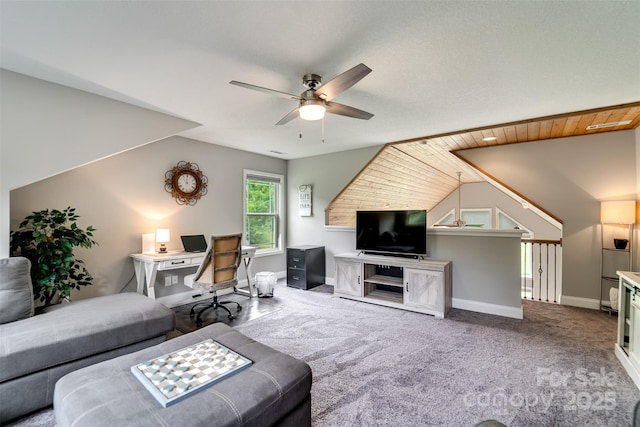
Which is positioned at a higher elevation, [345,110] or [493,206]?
[345,110]

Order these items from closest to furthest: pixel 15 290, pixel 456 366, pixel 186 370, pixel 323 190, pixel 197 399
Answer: pixel 197 399 < pixel 186 370 < pixel 15 290 < pixel 456 366 < pixel 323 190

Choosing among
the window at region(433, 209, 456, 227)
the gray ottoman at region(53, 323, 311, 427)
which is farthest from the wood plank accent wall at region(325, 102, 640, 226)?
the gray ottoman at region(53, 323, 311, 427)

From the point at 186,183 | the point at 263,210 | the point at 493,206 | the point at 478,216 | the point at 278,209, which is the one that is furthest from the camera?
the point at 478,216

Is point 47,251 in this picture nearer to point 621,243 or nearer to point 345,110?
point 345,110

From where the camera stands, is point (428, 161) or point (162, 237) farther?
point (428, 161)

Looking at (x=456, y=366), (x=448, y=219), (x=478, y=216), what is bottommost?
(x=456, y=366)

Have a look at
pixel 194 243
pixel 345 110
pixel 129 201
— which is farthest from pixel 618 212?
pixel 129 201

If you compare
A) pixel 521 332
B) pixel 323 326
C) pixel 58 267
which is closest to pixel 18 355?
pixel 58 267

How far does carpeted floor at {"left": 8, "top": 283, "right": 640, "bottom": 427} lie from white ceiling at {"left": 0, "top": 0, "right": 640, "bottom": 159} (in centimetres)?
243

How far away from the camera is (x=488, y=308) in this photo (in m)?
3.69

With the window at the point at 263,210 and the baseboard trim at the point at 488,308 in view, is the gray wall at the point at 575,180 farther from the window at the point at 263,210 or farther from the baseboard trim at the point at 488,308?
the window at the point at 263,210

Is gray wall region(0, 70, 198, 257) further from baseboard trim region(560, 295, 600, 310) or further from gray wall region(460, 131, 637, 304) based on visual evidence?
baseboard trim region(560, 295, 600, 310)

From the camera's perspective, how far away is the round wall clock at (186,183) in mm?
4055

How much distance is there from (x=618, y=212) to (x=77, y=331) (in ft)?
18.7
